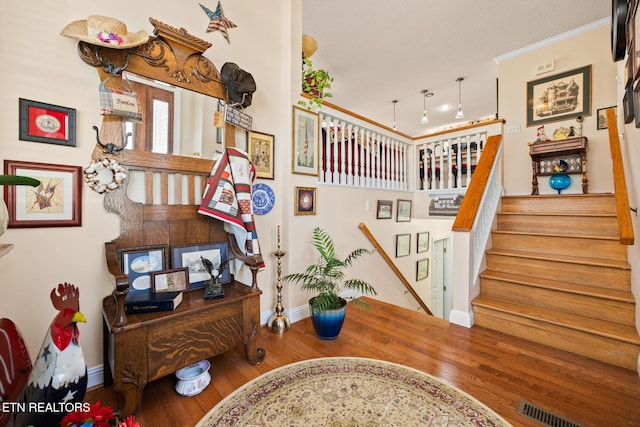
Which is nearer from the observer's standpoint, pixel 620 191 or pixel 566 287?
pixel 620 191

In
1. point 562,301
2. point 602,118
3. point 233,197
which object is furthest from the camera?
point 602,118

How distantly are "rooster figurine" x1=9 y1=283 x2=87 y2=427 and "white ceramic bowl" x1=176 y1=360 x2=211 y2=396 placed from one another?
56 centimetres

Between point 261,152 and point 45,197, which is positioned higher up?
point 261,152

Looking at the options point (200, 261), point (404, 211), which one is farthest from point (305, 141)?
point (404, 211)

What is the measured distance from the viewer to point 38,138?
1.48 metres

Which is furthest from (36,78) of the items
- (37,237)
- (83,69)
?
(37,237)

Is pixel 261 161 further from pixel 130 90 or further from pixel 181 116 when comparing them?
pixel 130 90

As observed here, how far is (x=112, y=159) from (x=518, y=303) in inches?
137

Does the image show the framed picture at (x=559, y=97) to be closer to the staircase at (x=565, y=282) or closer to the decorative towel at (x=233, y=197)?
the staircase at (x=565, y=282)

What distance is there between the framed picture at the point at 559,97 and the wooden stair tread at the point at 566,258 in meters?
2.41

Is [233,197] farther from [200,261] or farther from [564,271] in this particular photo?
[564,271]

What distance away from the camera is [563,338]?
6.99 ft

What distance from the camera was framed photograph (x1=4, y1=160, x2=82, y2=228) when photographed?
4.70 feet

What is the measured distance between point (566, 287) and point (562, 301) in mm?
128
